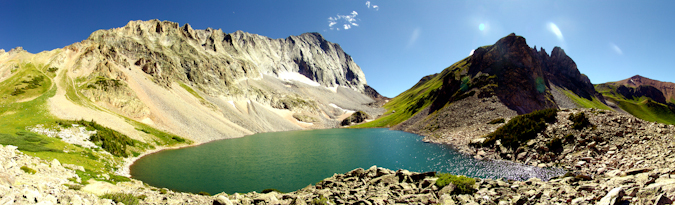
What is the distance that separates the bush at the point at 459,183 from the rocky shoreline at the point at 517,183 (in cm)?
29

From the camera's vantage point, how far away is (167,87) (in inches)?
3575

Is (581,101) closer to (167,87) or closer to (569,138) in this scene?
(569,138)

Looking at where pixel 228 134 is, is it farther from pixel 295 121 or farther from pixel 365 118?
pixel 365 118

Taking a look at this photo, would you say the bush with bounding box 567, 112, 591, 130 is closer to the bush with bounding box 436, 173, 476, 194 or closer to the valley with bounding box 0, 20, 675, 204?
the valley with bounding box 0, 20, 675, 204

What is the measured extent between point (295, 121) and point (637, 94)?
28871 centimetres

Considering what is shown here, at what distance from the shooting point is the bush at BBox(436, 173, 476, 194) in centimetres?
1571

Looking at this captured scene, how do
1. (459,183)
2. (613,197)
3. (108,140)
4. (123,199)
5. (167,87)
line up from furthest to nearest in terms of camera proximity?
(167,87) < (108,140) < (459,183) < (123,199) < (613,197)

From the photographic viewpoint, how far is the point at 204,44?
547ft

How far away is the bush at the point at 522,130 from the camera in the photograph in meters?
36.3

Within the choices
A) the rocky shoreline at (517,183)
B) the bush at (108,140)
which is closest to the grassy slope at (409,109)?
the rocky shoreline at (517,183)

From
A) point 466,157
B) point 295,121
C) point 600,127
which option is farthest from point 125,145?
point 295,121

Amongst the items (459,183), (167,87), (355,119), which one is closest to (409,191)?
(459,183)

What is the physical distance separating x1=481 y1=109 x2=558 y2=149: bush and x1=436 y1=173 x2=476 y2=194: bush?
26.6m

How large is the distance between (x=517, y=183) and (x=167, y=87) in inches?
4300
